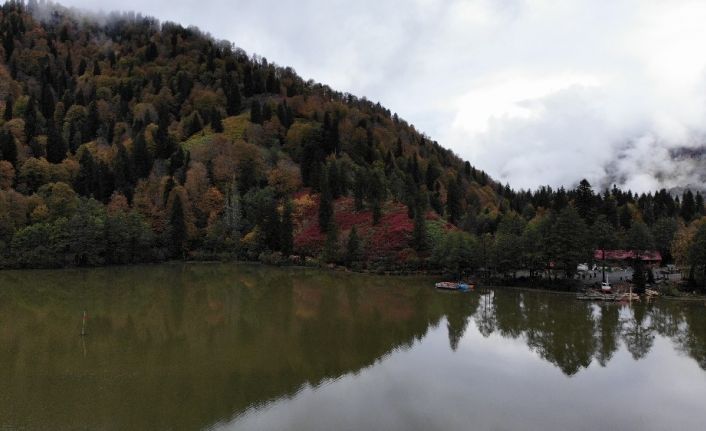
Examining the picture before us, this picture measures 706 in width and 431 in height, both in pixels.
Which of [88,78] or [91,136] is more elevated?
[88,78]

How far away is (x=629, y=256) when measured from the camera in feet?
218

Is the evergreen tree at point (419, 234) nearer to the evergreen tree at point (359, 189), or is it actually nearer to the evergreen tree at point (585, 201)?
the evergreen tree at point (359, 189)

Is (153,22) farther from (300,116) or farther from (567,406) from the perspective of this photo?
(567,406)

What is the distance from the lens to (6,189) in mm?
67562

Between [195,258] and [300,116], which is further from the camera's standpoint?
[300,116]

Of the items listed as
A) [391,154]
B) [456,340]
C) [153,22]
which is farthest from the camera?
[153,22]

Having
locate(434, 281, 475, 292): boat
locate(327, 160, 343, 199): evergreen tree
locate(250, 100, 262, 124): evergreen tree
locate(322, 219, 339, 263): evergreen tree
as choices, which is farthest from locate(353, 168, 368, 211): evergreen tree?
locate(250, 100, 262, 124): evergreen tree

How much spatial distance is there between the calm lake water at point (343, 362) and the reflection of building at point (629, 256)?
25.5 metres

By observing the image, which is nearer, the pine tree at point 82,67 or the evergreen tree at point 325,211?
the evergreen tree at point 325,211

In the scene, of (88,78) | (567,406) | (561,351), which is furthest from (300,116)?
(567,406)

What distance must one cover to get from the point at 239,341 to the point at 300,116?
79.2 metres

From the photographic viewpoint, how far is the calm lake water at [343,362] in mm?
17547

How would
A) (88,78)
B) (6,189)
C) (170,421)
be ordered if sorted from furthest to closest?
1. (88,78)
2. (6,189)
3. (170,421)

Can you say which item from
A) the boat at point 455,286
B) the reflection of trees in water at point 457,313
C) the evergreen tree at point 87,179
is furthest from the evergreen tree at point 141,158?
the reflection of trees in water at point 457,313
